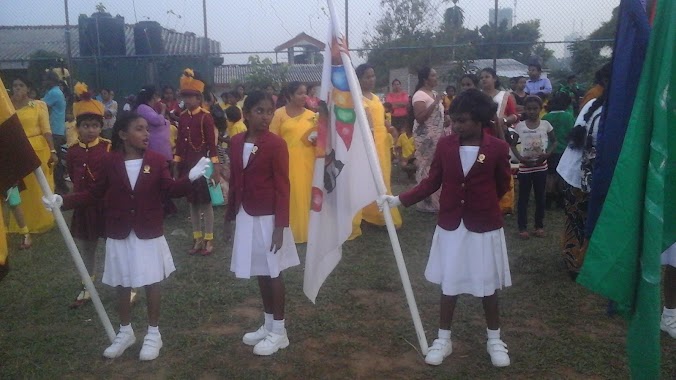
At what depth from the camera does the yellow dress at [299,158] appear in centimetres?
665

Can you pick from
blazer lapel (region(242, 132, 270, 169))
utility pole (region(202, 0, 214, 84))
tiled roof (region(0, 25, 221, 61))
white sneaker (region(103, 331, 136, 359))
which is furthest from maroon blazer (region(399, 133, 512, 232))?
tiled roof (region(0, 25, 221, 61))

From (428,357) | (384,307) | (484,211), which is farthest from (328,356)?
(484,211)

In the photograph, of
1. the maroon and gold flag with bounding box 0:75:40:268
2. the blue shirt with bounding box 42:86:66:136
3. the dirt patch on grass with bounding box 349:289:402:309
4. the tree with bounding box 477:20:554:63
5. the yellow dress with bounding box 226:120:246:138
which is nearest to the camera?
the maroon and gold flag with bounding box 0:75:40:268

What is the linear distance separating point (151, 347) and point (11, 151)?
61.0 inches

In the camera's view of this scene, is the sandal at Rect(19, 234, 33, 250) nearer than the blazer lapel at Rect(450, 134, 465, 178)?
No

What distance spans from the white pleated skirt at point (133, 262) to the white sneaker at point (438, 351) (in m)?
1.82

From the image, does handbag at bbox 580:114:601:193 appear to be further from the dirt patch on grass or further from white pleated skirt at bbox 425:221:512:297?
the dirt patch on grass

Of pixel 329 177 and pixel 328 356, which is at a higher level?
pixel 329 177

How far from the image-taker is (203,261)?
6355 millimetres

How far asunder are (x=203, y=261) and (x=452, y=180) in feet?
11.2

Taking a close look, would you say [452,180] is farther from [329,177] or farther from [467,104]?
[329,177]

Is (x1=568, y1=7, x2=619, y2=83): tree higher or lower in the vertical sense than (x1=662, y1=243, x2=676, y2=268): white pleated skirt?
higher

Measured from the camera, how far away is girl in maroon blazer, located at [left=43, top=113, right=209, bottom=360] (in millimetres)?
3969

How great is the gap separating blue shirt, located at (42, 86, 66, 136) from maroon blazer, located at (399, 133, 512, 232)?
753 cm
